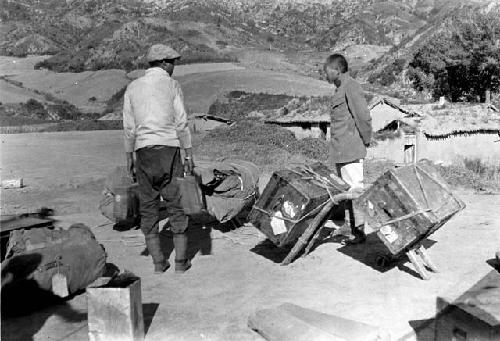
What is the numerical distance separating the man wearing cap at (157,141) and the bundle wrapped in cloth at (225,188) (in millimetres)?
1185

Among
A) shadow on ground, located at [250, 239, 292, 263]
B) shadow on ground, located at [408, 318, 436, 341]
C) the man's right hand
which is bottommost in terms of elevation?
shadow on ground, located at [250, 239, 292, 263]

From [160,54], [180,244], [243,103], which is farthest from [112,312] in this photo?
[243,103]

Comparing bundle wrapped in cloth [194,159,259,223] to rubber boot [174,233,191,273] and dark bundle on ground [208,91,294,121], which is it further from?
dark bundle on ground [208,91,294,121]

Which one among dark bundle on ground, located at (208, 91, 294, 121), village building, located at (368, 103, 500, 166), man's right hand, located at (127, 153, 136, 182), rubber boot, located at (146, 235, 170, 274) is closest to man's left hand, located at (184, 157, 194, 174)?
man's right hand, located at (127, 153, 136, 182)

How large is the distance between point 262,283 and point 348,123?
195 cm

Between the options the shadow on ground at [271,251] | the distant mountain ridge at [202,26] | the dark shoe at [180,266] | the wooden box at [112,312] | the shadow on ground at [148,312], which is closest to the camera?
the wooden box at [112,312]

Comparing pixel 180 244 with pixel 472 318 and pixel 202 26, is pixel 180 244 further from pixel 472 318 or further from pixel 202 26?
pixel 202 26

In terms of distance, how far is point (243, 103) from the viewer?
46.6 meters

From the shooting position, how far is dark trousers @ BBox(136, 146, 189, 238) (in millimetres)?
5094

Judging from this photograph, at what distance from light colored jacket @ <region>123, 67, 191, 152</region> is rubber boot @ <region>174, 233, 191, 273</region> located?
84 centimetres

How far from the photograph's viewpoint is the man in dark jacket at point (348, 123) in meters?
5.78

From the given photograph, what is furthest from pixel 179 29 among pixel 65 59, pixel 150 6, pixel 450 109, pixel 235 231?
pixel 235 231

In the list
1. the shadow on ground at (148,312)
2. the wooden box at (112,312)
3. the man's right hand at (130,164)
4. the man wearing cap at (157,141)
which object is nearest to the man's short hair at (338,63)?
the man wearing cap at (157,141)

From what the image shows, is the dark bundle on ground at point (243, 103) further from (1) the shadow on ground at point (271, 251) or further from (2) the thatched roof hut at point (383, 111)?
(1) the shadow on ground at point (271, 251)
